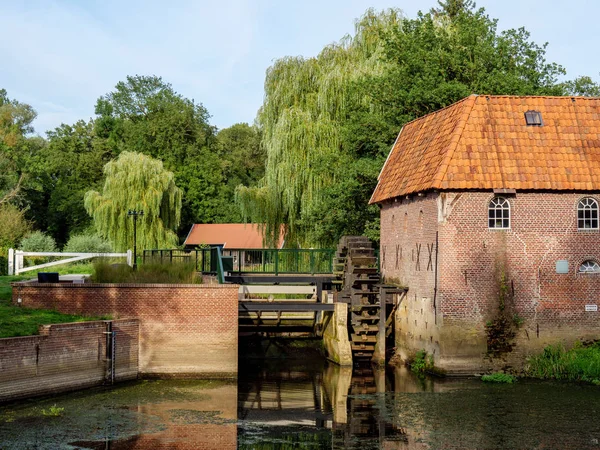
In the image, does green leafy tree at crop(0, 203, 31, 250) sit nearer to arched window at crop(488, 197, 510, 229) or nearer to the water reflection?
the water reflection

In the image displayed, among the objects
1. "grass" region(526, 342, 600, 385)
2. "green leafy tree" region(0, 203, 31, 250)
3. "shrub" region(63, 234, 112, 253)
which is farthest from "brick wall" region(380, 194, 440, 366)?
"green leafy tree" region(0, 203, 31, 250)

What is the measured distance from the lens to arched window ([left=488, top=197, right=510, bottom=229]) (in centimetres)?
2202

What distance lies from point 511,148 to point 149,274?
10247mm

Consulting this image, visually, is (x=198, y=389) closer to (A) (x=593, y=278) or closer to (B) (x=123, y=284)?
(B) (x=123, y=284)

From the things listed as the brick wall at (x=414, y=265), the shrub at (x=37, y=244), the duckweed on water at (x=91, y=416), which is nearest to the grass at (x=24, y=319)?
the duckweed on water at (x=91, y=416)

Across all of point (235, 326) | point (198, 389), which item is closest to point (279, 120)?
point (235, 326)

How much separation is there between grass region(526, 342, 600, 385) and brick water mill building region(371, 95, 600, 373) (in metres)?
0.24

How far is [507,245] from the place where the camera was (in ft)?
72.0

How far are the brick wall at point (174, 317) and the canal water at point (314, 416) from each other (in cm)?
62

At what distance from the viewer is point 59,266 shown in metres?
35.6

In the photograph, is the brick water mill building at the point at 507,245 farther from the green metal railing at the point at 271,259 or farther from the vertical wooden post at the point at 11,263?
the vertical wooden post at the point at 11,263

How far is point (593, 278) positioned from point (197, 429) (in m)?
11.4

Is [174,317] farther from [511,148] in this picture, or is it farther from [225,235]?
[225,235]

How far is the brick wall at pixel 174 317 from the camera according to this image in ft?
71.4
